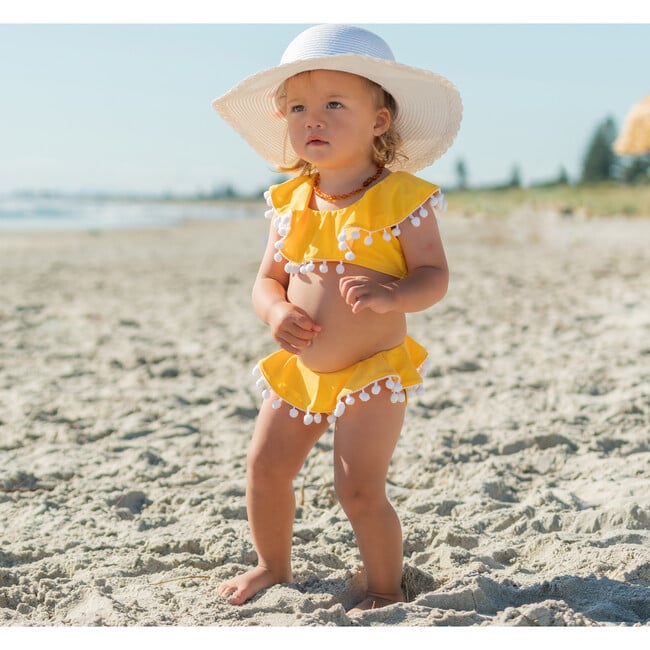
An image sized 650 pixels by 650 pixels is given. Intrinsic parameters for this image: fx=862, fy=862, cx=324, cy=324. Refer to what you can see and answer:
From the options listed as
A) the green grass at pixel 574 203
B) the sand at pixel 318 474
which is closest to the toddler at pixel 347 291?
the sand at pixel 318 474

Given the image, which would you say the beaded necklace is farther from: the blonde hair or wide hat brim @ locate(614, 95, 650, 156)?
wide hat brim @ locate(614, 95, 650, 156)

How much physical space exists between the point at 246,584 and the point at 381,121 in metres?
1.42

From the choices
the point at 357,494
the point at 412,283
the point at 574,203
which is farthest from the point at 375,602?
the point at 574,203

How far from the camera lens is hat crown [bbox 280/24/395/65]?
2.38 meters

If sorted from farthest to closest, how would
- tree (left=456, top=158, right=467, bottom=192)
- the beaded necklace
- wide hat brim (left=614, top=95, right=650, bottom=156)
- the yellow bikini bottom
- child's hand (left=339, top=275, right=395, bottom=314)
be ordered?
tree (left=456, top=158, right=467, bottom=192) → wide hat brim (left=614, top=95, right=650, bottom=156) → the beaded necklace → the yellow bikini bottom → child's hand (left=339, top=275, right=395, bottom=314)

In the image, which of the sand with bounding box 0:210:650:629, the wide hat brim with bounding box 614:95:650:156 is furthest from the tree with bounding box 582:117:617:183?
the sand with bounding box 0:210:650:629

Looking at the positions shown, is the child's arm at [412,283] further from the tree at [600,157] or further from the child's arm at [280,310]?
the tree at [600,157]

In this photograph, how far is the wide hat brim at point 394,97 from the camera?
2.37 metres

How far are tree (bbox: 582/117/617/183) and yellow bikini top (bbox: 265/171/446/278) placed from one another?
49.5m

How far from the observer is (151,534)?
302 centimetres

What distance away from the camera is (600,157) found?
4947cm

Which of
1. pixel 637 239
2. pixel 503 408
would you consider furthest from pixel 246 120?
pixel 637 239

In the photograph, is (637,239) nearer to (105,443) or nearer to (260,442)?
(105,443)

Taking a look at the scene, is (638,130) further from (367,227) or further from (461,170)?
(461,170)
